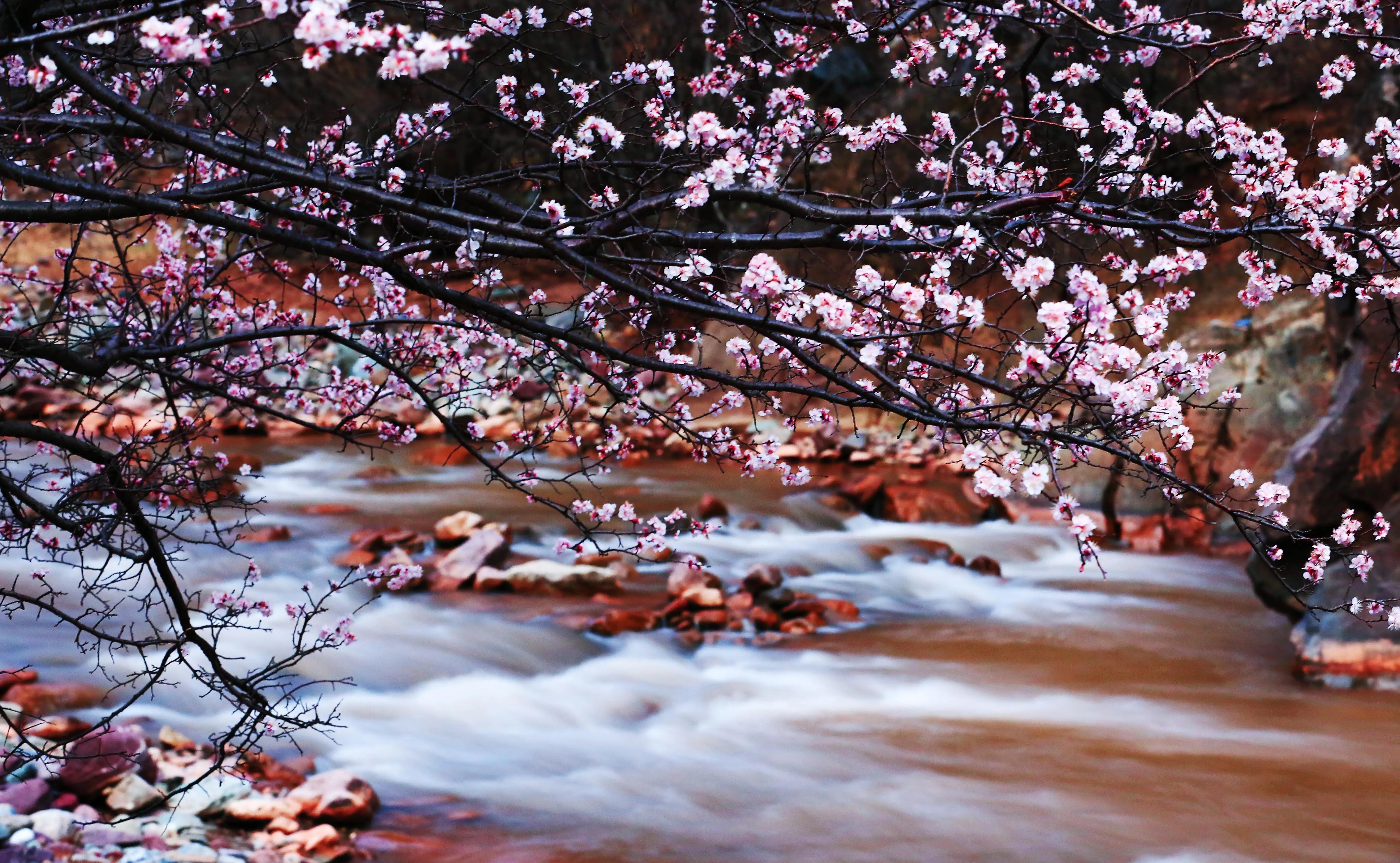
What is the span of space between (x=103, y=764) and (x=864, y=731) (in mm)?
3797

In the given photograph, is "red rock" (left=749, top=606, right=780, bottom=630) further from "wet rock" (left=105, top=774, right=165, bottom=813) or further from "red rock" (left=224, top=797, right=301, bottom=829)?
"wet rock" (left=105, top=774, right=165, bottom=813)

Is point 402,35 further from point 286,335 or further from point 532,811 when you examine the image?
point 532,811

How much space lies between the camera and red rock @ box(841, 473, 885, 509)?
453 inches

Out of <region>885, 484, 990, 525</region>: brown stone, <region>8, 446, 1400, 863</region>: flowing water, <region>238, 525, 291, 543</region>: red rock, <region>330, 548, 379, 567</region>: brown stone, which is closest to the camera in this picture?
<region>8, 446, 1400, 863</region>: flowing water

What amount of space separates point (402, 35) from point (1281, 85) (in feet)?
54.8

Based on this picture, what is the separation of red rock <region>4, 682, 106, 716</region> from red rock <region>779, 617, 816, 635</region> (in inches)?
168

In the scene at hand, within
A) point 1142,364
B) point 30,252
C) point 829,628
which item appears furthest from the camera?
point 30,252

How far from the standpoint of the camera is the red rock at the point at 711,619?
7.84m

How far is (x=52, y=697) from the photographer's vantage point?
5.46 meters

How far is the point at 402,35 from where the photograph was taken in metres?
1.96

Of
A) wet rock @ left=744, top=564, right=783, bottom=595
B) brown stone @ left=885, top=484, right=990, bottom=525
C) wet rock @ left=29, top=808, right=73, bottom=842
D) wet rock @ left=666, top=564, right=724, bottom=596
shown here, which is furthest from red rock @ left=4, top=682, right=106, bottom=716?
brown stone @ left=885, top=484, right=990, bottom=525

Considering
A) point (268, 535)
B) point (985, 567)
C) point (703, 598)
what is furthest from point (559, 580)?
point (985, 567)

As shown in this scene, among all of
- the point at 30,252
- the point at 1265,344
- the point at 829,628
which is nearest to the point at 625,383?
the point at 829,628

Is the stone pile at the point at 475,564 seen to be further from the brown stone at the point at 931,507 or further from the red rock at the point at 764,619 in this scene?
the brown stone at the point at 931,507
